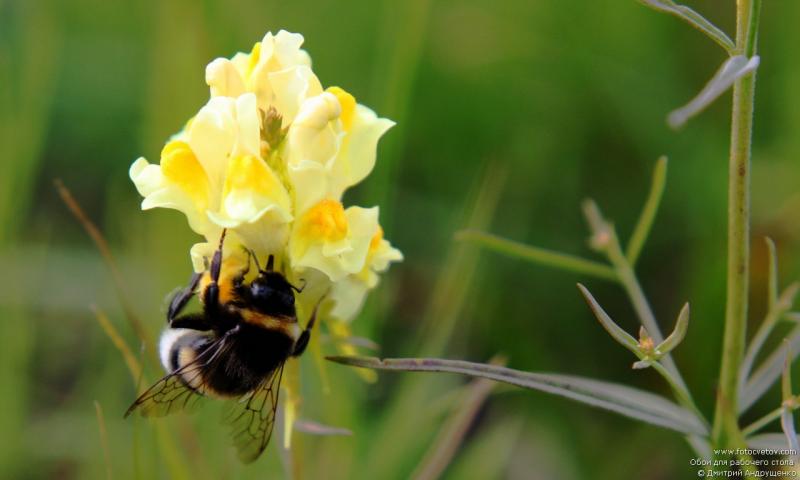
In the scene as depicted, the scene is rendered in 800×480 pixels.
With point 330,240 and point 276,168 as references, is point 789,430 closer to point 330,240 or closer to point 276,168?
point 330,240

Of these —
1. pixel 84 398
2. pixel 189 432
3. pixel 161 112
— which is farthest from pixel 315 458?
pixel 161 112

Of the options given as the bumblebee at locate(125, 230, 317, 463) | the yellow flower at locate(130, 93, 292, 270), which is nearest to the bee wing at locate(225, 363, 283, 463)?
the bumblebee at locate(125, 230, 317, 463)

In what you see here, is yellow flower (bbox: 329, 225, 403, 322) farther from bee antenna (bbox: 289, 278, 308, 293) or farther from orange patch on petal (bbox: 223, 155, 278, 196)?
orange patch on petal (bbox: 223, 155, 278, 196)

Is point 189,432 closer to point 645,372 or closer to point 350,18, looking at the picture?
point 645,372

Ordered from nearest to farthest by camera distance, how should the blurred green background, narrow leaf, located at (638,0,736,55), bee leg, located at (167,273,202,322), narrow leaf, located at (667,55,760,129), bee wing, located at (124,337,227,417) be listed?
1. narrow leaf, located at (667,55,760,129)
2. narrow leaf, located at (638,0,736,55)
3. bee wing, located at (124,337,227,417)
4. bee leg, located at (167,273,202,322)
5. the blurred green background

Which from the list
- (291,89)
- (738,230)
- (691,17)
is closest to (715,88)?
(691,17)

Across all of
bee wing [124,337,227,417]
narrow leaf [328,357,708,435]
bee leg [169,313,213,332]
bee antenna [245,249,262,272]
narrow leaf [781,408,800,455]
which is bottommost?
bee wing [124,337,227,417]

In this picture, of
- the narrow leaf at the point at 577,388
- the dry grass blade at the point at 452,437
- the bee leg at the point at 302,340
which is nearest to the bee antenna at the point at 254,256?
the bee leg at the point at 302,340
